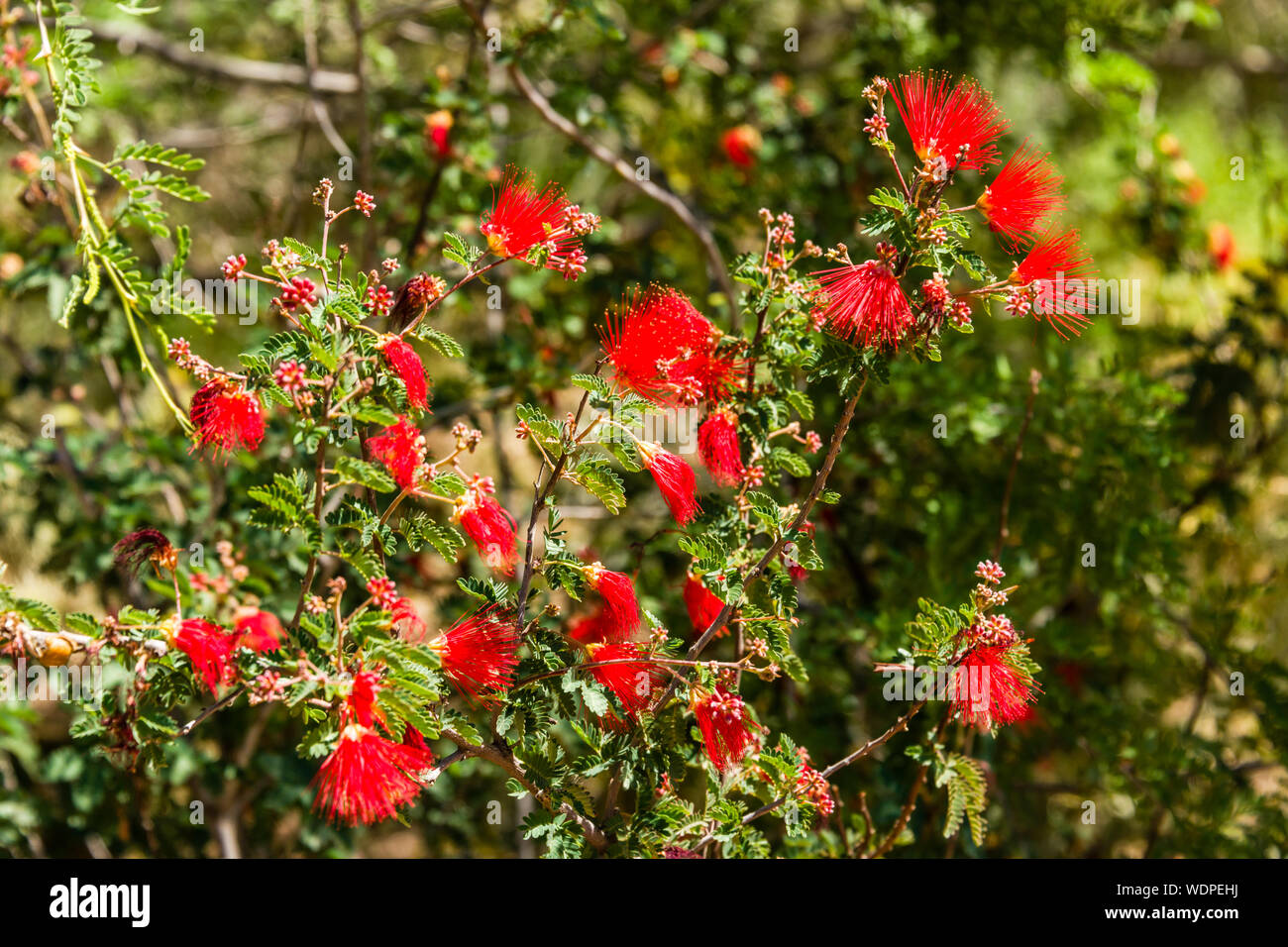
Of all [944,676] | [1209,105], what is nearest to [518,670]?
[944,676]

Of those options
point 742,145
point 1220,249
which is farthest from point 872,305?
point 1220,249

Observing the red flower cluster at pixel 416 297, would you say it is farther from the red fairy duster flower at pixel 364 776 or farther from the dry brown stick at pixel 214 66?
the dry brown stick at pixel 214 66

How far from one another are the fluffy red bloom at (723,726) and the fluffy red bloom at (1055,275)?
0.61m

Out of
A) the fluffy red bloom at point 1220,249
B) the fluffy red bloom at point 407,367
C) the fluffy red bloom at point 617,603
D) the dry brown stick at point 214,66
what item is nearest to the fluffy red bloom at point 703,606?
the fluffy red bloom at point 617,603

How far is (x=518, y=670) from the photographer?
1.37m

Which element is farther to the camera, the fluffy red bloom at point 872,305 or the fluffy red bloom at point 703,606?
the fluffy red bloom at point 703,606

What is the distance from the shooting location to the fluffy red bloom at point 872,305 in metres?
1.24

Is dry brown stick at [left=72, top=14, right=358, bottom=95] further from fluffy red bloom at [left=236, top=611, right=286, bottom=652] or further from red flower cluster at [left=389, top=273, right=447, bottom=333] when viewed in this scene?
red flower cluster at [left=389, top=273, right=447, bottom=333]

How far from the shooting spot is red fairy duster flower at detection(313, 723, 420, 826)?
3.78 feet

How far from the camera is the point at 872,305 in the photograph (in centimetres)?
124

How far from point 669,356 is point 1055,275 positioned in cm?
50

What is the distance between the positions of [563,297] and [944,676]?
1.53 m
